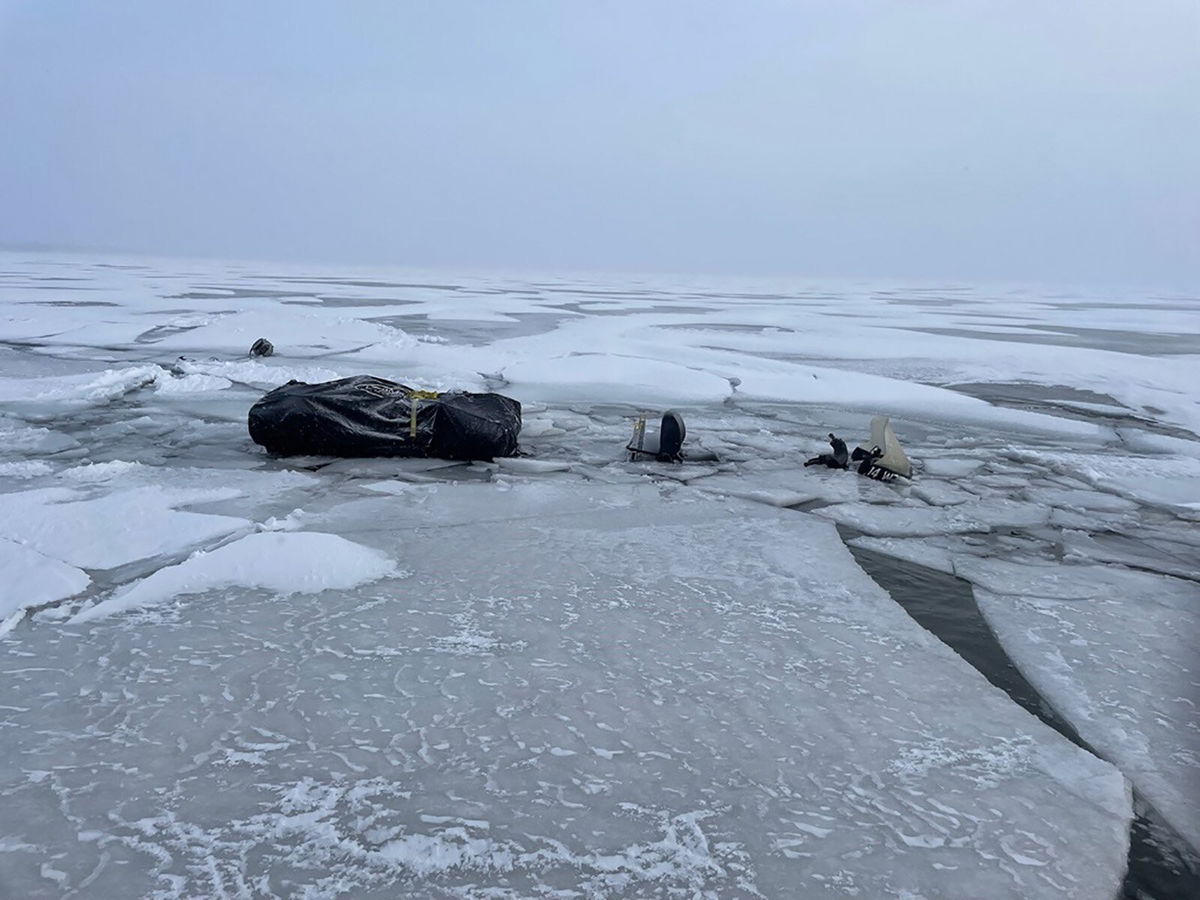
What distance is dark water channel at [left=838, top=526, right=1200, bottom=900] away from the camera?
1.70m

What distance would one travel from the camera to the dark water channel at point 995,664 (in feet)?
5.56

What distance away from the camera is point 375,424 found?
482 cm

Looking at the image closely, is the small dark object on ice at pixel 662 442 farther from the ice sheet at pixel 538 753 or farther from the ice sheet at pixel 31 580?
the ice sheet at pixel 31 580

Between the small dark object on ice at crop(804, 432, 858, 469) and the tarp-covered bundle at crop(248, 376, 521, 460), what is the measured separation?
1.91 m

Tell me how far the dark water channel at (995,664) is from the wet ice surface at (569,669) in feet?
0.17

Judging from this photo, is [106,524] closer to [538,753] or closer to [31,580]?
[31,580]

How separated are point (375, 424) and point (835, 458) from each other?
111 inches

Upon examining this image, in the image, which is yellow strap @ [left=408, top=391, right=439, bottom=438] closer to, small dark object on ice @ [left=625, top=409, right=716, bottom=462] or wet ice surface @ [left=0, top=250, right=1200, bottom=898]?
wet ice surface @ [left=0, top=250, right=1200, bottom=898]

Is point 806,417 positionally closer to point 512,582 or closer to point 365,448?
point 365,448

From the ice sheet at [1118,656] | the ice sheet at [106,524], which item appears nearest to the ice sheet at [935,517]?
the ice sheet at [1118,656]

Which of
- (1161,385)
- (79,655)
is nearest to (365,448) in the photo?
(79,655)

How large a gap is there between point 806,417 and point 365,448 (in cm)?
356

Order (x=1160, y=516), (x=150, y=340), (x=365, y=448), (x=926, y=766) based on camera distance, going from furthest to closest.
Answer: (x=150, y=340)
(x=365, y=448)
(x=1160, y=516)
(x=926, y=766)

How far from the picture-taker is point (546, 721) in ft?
7.09
